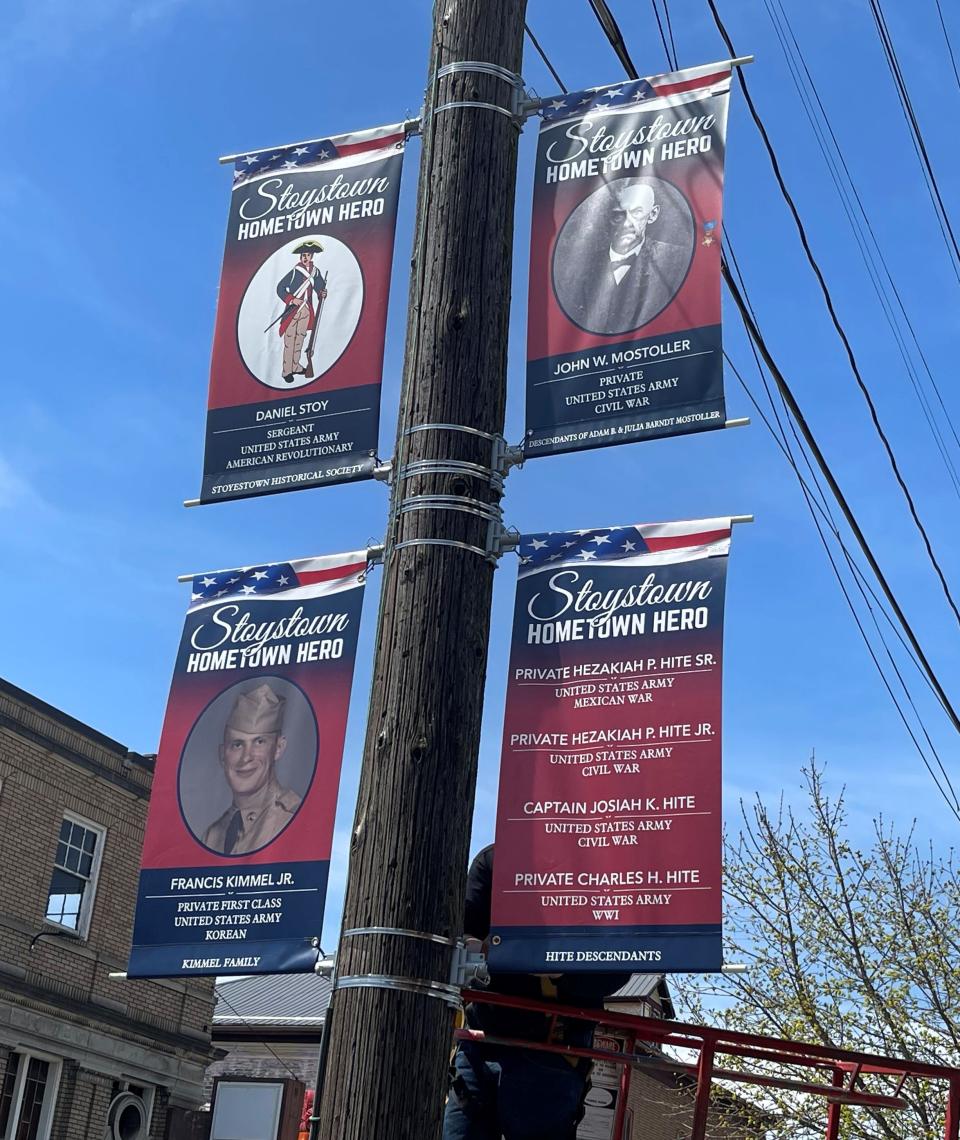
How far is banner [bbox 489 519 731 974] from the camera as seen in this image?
16.6ft

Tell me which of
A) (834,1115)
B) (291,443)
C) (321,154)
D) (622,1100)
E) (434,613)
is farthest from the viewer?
(321,154)

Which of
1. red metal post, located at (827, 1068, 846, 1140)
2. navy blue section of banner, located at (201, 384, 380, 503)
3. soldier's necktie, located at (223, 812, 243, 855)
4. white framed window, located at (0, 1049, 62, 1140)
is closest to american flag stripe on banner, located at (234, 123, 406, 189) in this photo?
navy blue section of banner, located at (201, 384, 380, 503)

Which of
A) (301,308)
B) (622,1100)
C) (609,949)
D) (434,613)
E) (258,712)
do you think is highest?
(301,308)

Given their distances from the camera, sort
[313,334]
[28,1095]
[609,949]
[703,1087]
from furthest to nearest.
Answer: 1. [28,1095]
2. [313,334]
3. [703,1087]
4. [609,949]

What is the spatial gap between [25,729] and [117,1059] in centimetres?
557

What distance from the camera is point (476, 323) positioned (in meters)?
5.92

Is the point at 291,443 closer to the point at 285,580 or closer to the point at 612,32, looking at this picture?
the point at 285,580

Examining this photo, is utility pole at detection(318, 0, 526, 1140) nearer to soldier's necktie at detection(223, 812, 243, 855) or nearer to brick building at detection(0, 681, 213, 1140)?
soldier's necktie at detection(223, 812, 243, 855)

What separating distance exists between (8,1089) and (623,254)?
18295 mm

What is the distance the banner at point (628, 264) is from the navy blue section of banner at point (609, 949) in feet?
6.13

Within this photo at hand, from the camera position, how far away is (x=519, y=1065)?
18.7 feet

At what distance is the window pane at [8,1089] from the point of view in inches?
804

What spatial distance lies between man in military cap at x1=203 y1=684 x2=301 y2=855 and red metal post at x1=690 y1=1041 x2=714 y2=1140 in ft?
5.57

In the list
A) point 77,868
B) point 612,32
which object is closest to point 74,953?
point 77,868
